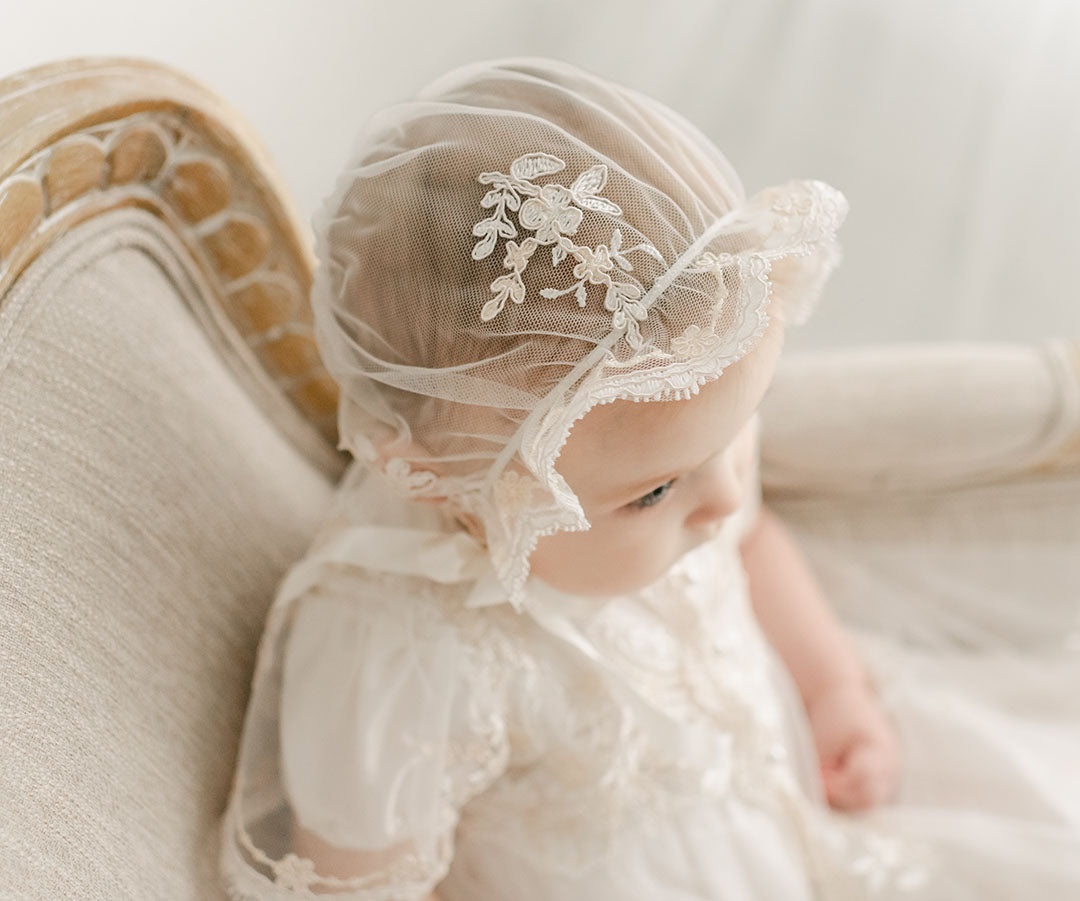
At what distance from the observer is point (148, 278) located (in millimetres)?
807

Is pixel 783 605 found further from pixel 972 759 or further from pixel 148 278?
pixel 148 278

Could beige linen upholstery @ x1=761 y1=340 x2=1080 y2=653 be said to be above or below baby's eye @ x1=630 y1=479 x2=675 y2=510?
below

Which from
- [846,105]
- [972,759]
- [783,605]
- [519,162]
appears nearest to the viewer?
[519,162]

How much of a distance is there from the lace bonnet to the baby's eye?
101 mm

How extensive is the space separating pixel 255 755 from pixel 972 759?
0.69 m

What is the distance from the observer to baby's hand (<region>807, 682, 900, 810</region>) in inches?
41.4

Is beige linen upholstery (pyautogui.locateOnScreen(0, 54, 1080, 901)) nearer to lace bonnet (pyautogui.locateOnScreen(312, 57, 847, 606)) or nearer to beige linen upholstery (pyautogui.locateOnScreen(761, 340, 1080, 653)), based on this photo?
beige linen upholstery (pyautogui.locateOnScreen(761, 340, 1080, 653))

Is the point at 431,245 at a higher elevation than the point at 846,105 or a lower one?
higher

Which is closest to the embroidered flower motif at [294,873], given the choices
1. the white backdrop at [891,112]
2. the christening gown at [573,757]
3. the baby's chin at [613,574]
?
the christening gown at [573,757]

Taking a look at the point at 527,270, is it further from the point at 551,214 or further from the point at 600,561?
the point at 600,561

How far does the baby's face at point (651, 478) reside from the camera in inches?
25.5

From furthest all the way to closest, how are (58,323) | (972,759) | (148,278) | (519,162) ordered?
(972,759)
(148,278)
(58,323)
(519,162)

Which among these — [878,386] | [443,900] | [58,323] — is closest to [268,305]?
[58,323]

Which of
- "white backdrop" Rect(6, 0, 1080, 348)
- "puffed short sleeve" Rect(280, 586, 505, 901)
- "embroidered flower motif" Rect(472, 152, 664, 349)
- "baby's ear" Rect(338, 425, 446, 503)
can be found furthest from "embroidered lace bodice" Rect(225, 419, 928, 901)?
"white backdrop" Rect(6, 0, 1080, 348)
